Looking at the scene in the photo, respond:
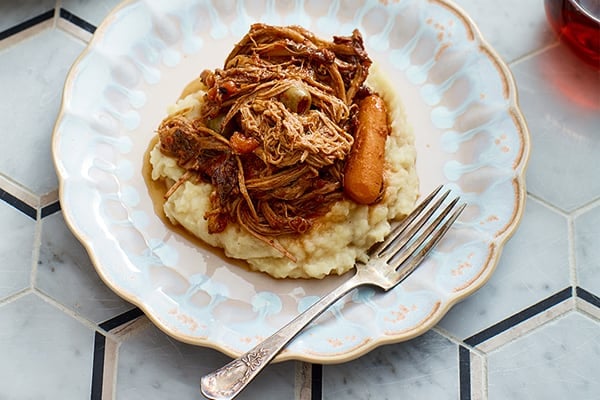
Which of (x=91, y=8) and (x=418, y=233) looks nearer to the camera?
(x=418, y=233)

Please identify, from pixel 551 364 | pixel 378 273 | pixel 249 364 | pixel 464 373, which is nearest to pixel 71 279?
pixel 249 364

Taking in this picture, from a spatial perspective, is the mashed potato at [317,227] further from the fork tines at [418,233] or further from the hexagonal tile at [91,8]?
→ the hexagonal tile at [91,8]

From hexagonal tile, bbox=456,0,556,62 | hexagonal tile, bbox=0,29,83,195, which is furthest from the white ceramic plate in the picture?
hexagonal tile, bbox=456,0,556,62

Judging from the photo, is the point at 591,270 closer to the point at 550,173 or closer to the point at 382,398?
the point at 550,173

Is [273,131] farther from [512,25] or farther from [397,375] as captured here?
[512,25]

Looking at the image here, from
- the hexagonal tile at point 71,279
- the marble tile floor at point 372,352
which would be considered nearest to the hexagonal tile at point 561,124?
the marble tile floor at point 372,352

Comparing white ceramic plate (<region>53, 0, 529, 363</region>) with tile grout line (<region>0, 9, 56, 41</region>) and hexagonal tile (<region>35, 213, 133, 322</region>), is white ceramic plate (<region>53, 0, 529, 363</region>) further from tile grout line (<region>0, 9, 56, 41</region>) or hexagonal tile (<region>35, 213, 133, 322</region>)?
tile grout line (<region>0, 9, 56, 41</region>)
